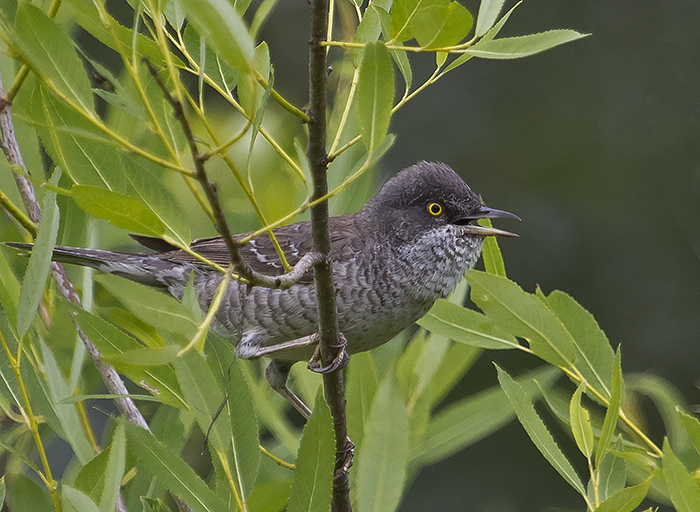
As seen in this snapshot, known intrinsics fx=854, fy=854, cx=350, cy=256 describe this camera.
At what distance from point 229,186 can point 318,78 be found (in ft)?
6.60

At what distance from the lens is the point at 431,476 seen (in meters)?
6.55

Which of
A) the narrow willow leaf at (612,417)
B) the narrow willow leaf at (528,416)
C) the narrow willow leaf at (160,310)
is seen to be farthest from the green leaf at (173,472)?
the narrow willow leaf at (612,417)

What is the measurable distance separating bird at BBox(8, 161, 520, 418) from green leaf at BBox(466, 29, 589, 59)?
1.22m

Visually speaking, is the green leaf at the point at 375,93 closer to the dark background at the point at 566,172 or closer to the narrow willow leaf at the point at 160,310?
the narrow willow leaf at the point at 160,310

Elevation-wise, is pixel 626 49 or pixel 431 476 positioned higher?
pixel 626 49

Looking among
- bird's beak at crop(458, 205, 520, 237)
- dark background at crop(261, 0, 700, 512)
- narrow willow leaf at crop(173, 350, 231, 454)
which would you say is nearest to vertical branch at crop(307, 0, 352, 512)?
narrow willow leaf at crop(173, 350, 231, 454)

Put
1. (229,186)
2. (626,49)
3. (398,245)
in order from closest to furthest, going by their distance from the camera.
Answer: (398,245), (229,186), (626,49)

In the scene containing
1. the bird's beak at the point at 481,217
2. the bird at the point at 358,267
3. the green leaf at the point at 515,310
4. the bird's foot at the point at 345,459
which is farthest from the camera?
the bird's beak at the point at 481,217

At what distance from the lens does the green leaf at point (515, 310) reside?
1959 millimetres

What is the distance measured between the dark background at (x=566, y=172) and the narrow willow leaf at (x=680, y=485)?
4.48 metres

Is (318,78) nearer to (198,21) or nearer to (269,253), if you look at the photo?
(198,21)

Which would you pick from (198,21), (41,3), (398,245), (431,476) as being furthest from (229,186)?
(431,476)

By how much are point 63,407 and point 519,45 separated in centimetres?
127

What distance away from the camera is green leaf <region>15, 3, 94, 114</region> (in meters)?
1.29
